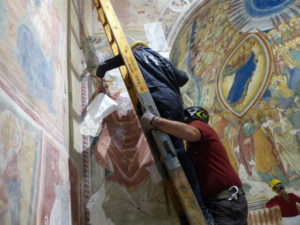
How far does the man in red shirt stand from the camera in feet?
7.54

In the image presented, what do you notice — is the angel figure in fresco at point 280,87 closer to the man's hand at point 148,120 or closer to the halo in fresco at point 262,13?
the halo in fresco at point 262,13

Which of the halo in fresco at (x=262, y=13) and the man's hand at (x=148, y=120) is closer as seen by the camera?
the man's hand at (x=148, y=120)

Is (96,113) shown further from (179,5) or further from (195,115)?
(179,5)

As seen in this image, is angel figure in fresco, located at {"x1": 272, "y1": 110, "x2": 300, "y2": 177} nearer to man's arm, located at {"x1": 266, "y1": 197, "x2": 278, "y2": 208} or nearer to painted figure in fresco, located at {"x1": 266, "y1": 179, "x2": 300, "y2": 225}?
painted figure in fresco, located at {"x1": 266, "y1": 179, "x2": 300, "y2": 225}

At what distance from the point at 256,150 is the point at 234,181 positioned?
4511mm

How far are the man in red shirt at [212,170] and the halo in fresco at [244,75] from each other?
4131 mm

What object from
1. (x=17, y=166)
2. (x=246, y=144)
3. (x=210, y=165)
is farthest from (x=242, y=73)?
(x=17, y=166)

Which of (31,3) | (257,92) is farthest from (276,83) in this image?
(31,3)

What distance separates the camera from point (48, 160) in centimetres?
190

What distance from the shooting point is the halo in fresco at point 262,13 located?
19.0 ft

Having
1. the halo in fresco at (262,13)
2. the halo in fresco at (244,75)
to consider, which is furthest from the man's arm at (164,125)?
the halo in fresco at (244,75)

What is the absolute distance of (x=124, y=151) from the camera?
3.00m

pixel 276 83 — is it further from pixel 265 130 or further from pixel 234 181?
pixel 234 181

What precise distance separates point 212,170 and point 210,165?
45mm
